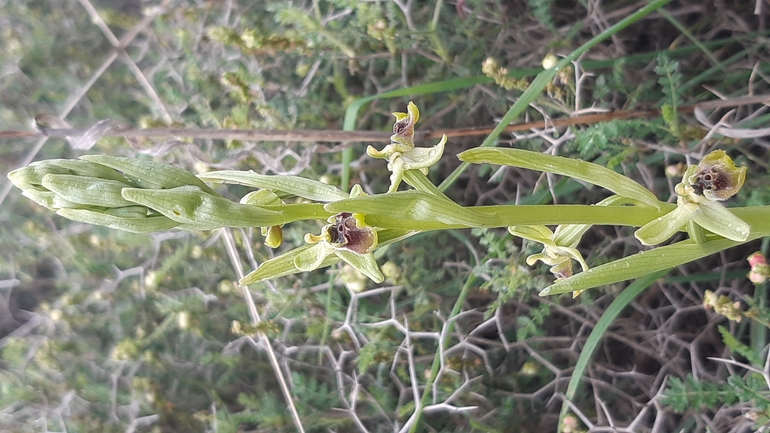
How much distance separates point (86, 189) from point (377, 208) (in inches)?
19.8

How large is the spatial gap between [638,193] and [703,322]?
4.97 feet

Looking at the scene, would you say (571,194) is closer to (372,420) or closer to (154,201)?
(372,420)

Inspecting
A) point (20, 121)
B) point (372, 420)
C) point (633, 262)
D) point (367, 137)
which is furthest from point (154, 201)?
point (20, 121)

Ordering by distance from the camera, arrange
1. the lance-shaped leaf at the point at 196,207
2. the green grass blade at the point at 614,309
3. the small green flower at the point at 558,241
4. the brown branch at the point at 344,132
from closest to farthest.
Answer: the lance-shaped leaf at the point at 196,207, the small green flower at the point at 558,241, the green grass blade at the point at 614,309, the brown branch at the point at 344,132

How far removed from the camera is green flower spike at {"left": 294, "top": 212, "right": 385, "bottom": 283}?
1060 mm

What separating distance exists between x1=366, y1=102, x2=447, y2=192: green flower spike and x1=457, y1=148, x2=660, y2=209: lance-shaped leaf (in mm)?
76

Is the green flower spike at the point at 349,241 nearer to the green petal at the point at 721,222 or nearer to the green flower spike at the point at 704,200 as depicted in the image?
the green flower spike at the point at 704,200

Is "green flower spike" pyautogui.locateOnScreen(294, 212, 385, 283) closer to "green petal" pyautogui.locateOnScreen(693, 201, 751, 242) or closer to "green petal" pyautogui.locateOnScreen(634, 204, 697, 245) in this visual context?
"green petal" pyautogui.locateOnScreen(634, 204, 697, 245)

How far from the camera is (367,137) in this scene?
2.03m

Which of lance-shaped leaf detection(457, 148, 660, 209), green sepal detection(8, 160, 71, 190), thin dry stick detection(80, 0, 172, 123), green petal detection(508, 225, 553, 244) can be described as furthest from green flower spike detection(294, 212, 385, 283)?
thin dry stick detection(80, 0, 172, 123)

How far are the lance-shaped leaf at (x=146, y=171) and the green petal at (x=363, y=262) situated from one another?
1.07ft

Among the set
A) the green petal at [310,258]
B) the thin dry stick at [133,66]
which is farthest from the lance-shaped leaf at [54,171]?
the thin dry stick at [133,66]

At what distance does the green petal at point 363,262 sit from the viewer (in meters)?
1.09

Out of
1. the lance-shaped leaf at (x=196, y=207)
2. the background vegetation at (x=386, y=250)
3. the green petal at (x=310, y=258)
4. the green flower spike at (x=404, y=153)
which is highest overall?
the lance-shaped leaf at (x=196, y=207)
